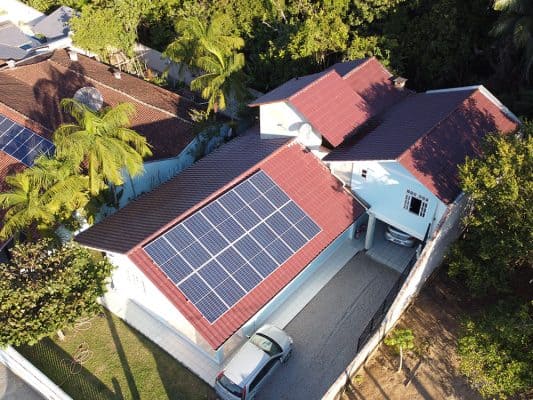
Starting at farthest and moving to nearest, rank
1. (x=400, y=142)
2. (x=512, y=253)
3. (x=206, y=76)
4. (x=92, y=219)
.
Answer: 1. (x=206, y=76)
2. (x=92, y=219)
3. (x=400, y=142)
4. (x=512, y=253)

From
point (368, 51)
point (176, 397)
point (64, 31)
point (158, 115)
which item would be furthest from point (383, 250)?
point (64, 31)

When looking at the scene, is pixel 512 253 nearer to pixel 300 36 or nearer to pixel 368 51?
pixel 368 51

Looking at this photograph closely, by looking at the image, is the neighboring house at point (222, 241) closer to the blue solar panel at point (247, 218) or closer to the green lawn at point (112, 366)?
the blue solar panel at point (247, 218)

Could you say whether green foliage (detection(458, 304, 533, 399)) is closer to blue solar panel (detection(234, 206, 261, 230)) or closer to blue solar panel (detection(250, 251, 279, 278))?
blue solar panel (detection(250, 251, 279, 278))

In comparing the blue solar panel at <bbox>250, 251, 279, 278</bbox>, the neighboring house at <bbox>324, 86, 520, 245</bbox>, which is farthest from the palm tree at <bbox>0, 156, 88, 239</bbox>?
the neighboring house at <bbox>324, 86, 520, 245</bbox>

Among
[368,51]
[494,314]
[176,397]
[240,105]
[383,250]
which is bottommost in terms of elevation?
[176,397]

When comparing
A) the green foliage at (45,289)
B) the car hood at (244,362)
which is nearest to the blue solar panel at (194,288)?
the car hood at (244,362)
